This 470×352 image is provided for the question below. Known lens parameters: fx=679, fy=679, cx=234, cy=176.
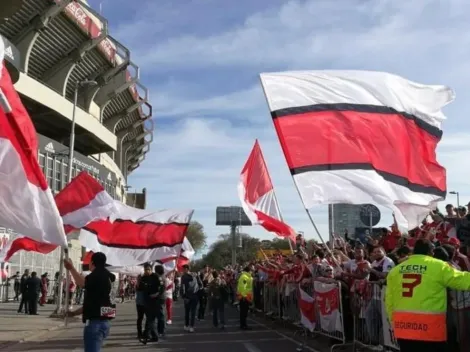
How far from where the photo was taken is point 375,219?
60.3 ft

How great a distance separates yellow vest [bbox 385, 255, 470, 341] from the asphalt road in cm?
679

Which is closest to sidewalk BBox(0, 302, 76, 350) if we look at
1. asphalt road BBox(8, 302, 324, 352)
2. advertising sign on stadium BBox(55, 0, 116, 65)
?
asphalt road BBox(8, 302, 324, 352)

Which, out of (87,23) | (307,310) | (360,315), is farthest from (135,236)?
(87,23)

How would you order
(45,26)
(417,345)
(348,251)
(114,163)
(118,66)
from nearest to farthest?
(417,345), (348,251), (45,26), (118,66), (114,163)

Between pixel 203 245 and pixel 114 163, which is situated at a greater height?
pixel 114 163

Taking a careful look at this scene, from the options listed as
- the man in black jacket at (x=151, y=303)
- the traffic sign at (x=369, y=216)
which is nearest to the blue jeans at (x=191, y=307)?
the man in black jacket at (x=151, y=303)

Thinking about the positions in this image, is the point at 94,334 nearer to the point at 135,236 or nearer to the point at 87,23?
the point at 135,236

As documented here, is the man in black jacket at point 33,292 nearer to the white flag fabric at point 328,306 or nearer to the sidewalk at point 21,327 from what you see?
the sidewalk at point 21,327

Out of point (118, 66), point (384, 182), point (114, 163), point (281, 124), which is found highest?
point (118, 66)

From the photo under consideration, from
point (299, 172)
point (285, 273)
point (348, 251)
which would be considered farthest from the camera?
point (285, 273)

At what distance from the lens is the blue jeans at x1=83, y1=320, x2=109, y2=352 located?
25.0 ft

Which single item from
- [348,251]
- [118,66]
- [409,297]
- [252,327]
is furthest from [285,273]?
[118,66]

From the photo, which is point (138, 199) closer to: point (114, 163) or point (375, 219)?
point (114, 163)

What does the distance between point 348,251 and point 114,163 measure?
5645 centimetres
